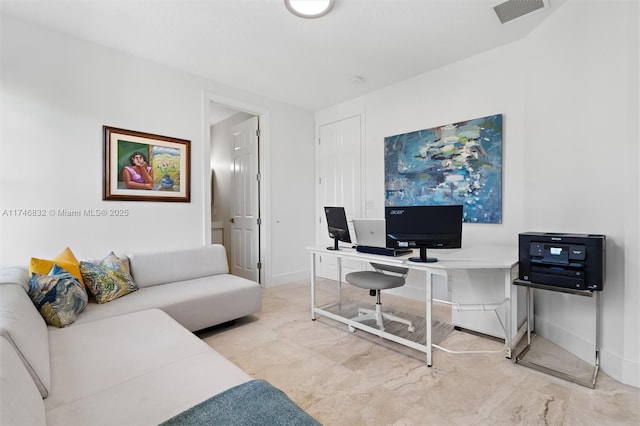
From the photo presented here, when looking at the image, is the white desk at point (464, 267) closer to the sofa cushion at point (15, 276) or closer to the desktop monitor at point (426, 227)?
the desktop monitor at point (426, 227)

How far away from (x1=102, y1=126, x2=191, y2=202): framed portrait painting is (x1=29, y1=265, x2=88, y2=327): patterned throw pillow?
110cm

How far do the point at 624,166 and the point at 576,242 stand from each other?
1.95 ft

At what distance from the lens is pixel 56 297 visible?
1948mm

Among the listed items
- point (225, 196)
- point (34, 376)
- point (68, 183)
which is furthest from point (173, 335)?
point (225, 196)

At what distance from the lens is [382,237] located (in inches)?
98.4

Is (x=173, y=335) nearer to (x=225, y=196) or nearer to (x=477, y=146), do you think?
(x=477, y=146)

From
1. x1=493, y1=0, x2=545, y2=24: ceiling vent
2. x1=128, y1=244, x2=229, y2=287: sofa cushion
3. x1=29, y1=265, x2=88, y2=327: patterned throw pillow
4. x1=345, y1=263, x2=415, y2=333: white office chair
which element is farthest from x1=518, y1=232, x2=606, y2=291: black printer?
x1=29, y1=265, x2=88, y2=327: patterned throw pillow

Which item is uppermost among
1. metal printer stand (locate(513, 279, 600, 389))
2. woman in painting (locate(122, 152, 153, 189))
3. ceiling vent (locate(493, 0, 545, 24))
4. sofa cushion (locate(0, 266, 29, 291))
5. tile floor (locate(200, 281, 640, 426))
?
ceiling vent (locate(493, 0, 545, 24))

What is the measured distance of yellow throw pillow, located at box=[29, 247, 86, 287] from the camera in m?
2.14

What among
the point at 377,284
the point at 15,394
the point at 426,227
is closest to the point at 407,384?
the point at 377,284

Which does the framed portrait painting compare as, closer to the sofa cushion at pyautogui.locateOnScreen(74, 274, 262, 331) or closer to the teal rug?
the sofa cushion at pyautogui.locateOnScreen(74, 274, 262, 331)

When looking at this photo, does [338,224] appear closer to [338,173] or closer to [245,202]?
[338,173]

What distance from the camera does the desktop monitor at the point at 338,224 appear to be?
2688 millimetres

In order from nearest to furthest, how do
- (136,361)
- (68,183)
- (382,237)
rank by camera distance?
(136,361)
(382,237)
(68,183)
